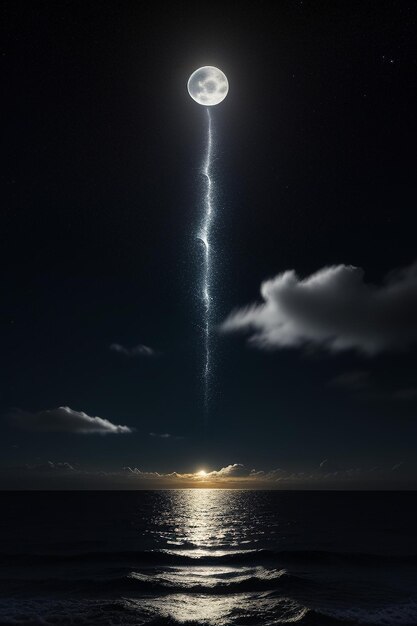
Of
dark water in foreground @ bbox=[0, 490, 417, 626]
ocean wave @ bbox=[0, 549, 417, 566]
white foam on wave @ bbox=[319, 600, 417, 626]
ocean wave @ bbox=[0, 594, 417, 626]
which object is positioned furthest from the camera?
ocean wave @ bbox=[0, 549, 417, 566]

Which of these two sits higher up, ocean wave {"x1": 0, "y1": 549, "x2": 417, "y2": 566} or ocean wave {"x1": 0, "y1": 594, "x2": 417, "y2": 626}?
ocean wave {"x1": 0, "y1": 594, "x2": 417, "y2": 626}

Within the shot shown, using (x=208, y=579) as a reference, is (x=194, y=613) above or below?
above

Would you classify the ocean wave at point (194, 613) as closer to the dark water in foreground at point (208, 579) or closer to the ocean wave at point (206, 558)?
the dark water in foreground at point (208, 579)

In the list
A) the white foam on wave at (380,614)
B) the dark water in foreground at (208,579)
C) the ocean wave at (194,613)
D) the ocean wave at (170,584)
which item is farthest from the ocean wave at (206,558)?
the white foam on wave at (380,614)

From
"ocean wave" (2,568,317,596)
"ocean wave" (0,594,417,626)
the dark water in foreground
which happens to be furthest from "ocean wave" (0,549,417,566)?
"ocean wave" (0,594,417,626)

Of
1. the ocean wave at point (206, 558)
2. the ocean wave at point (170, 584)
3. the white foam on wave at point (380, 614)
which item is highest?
the white foam on wave at point (380, 614)

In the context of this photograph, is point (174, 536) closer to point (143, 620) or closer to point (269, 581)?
point (269, 581)

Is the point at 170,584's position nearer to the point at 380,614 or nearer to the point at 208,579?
the point at 208,579

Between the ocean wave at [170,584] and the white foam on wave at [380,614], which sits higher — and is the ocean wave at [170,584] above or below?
below

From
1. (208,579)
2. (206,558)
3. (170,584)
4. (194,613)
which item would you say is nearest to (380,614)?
(194,613)

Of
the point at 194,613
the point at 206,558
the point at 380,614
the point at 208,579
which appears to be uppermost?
the point at 194,613

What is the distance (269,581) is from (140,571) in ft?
37.8

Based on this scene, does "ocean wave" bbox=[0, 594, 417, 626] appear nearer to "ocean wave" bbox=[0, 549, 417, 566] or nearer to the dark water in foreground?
the dark water in foreground

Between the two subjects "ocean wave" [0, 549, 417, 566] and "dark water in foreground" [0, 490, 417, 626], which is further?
"ocean wave" [0, 549, 417, 566]
